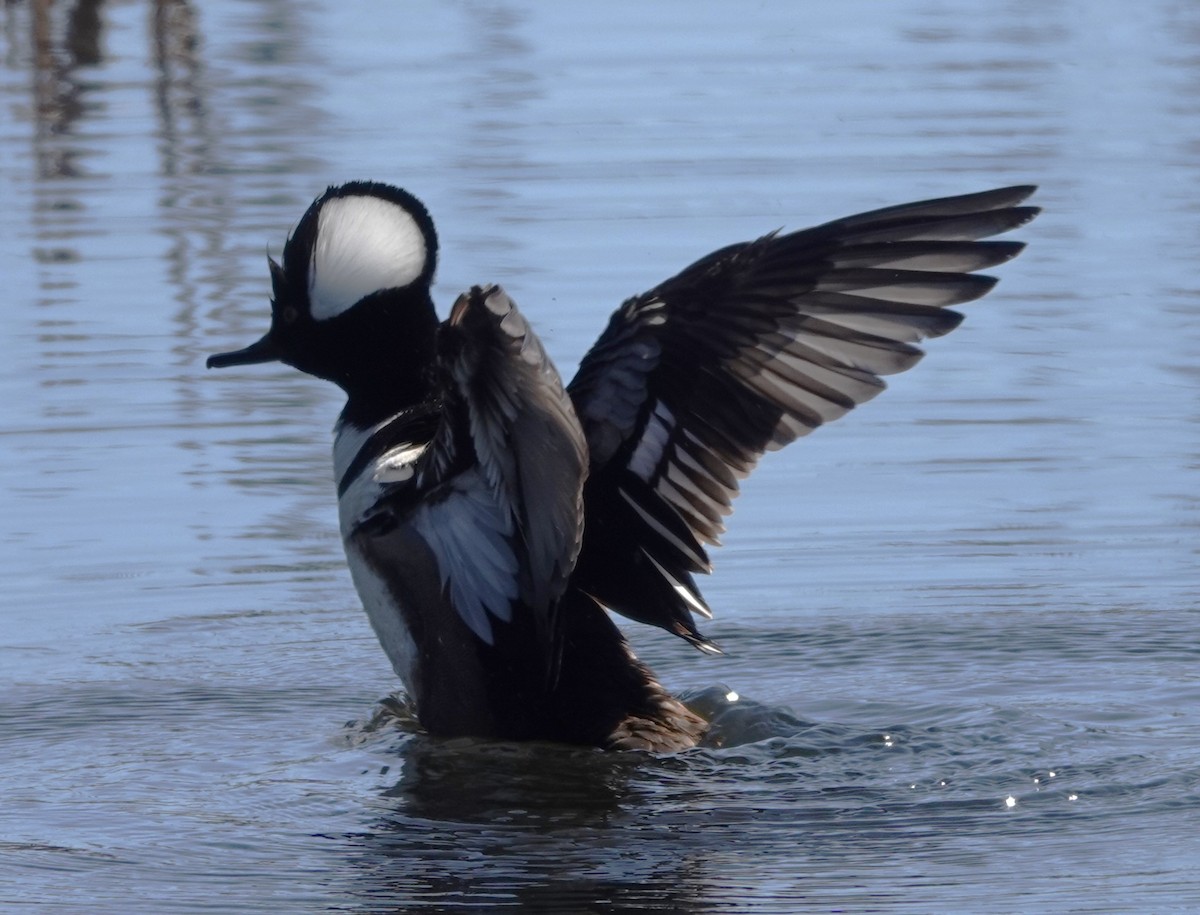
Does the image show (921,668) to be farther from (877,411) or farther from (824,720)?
(877,411)

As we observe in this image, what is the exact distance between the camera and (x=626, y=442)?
5.95m

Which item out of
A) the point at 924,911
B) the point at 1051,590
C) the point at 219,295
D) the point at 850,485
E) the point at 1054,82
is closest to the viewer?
the point at 924,911

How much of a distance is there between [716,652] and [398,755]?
89 centimetres

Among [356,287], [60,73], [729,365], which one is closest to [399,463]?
[356,287]

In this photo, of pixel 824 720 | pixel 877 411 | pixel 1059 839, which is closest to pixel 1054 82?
pixel 877 411

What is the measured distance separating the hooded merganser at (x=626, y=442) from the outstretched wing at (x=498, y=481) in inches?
0.4

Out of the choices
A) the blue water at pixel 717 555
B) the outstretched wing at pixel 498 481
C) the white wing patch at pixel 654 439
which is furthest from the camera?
the white wing patch at pixel 654 439

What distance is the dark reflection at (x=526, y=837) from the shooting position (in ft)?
16.5

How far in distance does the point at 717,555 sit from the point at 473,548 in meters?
2.06

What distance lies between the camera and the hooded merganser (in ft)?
19.0

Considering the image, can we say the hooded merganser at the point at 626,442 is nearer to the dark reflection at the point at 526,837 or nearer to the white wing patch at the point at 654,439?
the white wing patch at the point at 654,439

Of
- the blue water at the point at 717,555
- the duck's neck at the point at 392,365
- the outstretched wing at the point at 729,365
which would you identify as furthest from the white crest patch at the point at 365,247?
the blue water at the point at 717,555

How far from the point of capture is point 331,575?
7.68 m

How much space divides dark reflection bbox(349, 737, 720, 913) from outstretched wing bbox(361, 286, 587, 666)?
331mm
